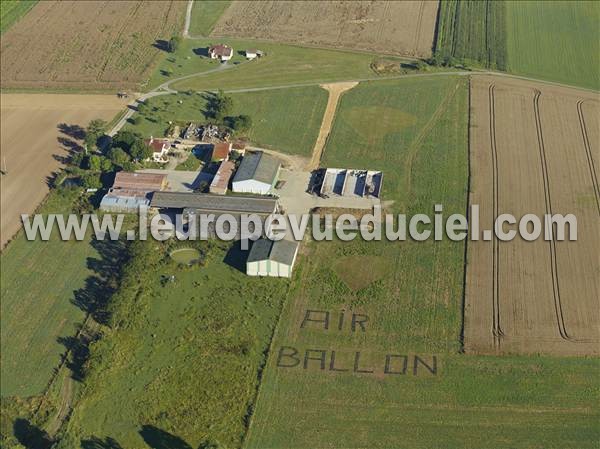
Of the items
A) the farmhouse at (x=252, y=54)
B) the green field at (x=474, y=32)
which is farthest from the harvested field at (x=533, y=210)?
the farmhouse at (x=252, y=54)

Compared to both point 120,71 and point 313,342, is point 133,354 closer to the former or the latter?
point 313,342

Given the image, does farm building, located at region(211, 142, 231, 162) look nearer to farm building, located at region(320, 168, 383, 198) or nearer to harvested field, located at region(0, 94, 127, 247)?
farm building, located at region(320, 168, 383, 198)

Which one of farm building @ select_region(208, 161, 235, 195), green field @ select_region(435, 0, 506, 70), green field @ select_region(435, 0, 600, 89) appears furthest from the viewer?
green field @ select_region(435, 0, 506, 70)

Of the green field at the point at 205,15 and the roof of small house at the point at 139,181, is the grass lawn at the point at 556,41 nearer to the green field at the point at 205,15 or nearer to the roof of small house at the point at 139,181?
the green field at the point at 205,15

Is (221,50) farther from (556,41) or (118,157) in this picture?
(556,41)

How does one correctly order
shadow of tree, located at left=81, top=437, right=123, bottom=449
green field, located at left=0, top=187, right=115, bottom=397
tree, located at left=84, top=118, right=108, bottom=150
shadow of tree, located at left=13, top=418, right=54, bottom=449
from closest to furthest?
shadow of tree, located at left=81, top=437, right=123, bottom=449
shadow of tree, located at left=13, top=418, right=54, bottom=449
green field, located at left=0, top=187, right=115, bottom=397
tree, located at left=84, top=118, right=108, bottom=150

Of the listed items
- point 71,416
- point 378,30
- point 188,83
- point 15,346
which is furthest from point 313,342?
point 378,30

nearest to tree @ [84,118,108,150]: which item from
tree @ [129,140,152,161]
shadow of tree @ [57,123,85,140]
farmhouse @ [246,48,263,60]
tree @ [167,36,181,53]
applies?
shadow of tree @ [57,123,85,140]
